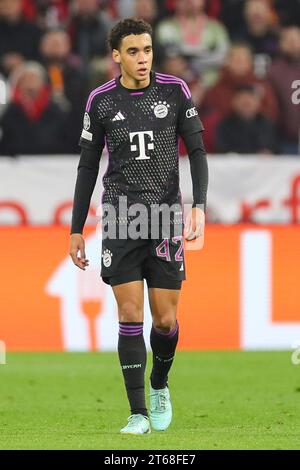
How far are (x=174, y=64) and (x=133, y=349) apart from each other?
8.64 meters

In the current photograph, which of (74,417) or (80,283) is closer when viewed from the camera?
(74,417)

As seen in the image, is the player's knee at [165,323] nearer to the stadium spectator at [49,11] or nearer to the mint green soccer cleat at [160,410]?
the mint green soccer cleat at [160,410]

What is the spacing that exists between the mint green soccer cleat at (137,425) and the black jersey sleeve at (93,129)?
164 centimetres

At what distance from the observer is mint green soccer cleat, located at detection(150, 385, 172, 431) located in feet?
26.5

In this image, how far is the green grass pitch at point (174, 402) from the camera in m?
7.53

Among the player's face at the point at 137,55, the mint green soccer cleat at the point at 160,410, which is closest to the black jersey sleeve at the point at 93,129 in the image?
the player's face at the point at 137,55

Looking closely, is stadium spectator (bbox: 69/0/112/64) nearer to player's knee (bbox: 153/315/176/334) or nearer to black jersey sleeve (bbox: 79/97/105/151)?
black jersey sleeve (bbox: 79/97/105/151)

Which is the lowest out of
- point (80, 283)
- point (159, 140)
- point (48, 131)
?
point (80, 283)

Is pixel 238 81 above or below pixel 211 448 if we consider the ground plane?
above

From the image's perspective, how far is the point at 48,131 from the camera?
15570mm

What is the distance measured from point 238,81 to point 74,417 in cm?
806

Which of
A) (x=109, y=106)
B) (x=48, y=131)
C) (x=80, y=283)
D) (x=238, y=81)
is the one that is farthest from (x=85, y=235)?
(x=109, y=106)

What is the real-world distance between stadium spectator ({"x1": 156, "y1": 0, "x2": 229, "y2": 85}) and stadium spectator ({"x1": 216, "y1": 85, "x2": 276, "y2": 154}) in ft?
3.40

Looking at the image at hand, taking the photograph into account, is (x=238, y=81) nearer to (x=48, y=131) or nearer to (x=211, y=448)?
(x=48, y=131)
